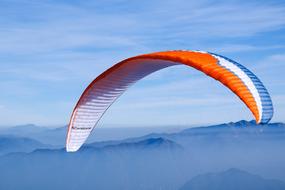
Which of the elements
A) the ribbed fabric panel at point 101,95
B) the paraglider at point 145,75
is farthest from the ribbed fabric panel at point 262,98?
the ribbed fabric panel at point 101,95

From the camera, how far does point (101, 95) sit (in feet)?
88.8

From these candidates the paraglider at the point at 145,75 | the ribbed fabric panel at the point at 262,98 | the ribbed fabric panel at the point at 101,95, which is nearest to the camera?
the ribbed fabric panel at the point at 262,98

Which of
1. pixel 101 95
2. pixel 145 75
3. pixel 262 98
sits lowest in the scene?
pixel 262 98

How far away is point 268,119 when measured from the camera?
19.1 m

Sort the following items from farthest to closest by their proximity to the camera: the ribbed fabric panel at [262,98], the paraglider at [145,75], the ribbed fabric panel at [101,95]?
1. the ribbed fabric panel at [101,95]
2. the paraglider at [145,75]
3. the ribbed fabric panel at [262,98]

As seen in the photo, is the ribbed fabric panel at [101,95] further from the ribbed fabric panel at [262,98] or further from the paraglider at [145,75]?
the ribbed fabric panel at [262,98]

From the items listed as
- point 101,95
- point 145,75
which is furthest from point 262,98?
point 101,95

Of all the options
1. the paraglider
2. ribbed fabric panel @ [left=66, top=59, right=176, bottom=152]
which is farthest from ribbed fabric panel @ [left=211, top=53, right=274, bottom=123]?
ribbed fabric panel @ [left=66, top=59, right=176, bottom=152]

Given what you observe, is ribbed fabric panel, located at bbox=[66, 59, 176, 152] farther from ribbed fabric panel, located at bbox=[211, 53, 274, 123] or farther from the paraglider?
ribbed fabric panel, located at bbox=[211, 53, 274, 123]

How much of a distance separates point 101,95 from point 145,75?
2262 mm

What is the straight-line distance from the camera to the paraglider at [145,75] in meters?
19.8

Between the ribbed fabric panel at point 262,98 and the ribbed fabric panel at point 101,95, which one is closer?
the ribbed fabric panel at point 262,98

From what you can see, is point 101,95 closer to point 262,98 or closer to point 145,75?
point 145,75

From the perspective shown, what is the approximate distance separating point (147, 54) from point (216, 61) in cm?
304
